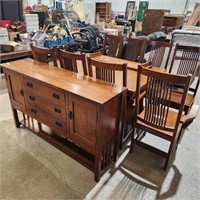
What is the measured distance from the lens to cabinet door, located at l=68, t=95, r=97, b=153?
1372 mm

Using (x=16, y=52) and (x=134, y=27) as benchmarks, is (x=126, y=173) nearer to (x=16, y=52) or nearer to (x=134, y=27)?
(x=16, y=52)

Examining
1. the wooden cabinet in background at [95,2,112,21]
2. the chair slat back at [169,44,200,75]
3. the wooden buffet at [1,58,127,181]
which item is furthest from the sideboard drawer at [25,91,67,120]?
the wooden cabinet in background at [95,2,112,21]

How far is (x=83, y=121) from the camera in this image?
147 centimetres

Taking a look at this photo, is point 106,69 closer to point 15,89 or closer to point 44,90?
point 44,90

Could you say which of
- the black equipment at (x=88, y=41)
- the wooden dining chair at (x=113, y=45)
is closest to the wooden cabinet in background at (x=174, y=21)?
the black equipment at (x=88, y=41)

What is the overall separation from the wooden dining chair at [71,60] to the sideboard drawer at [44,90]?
389 mm

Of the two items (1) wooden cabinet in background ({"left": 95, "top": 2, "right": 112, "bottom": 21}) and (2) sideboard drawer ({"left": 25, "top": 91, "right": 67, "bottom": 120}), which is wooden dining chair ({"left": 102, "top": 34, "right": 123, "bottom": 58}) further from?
(1) wooden cabinet in background ({"left": 95, "top": 2, "right": 112, "bottom": 21})

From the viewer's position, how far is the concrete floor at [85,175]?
156 cm

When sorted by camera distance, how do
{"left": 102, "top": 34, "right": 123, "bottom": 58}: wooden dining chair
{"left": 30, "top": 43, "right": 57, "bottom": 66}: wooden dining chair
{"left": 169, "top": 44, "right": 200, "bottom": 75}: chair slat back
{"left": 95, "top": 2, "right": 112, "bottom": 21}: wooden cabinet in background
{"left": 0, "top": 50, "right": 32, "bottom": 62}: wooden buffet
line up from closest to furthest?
{"left": 30, "top": 43, "right": 57, "bottom": 66}: wooden dining chair < {"left": 169, "top": 44, "right": 200, "bottom": 75}: chair slat back < {"left": 102, "top": 34, "right": 123, "bottom": 58}: wooden dining chair < {"left": 0, "top": 50, "right": 32, "bottom": 62}: wooden buffet < {"left": 95, "top": 2, "right": 112, "bottom": 21}: wooden cabinet in background

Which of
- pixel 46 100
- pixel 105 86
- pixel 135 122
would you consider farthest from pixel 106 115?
pixel 46 100

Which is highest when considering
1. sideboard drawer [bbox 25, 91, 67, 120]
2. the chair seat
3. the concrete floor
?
sideboard drawer [bbox 25, 91, 67, 120]

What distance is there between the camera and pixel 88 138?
1.51 meters

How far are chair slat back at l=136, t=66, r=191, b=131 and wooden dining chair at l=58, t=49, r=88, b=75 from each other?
55cm

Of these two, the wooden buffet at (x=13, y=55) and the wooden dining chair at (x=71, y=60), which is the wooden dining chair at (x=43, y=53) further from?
the wooden buffet at (x=13, y=55)
